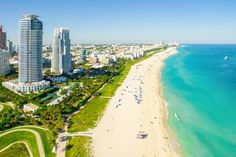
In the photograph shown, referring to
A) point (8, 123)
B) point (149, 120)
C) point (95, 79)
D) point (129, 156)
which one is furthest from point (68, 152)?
point (95, 79)

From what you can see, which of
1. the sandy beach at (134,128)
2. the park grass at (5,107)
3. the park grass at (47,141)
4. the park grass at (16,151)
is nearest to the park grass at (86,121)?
the sandy beach at (134,128)

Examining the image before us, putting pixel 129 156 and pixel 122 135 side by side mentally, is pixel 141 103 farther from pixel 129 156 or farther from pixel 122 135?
pixel 129 156

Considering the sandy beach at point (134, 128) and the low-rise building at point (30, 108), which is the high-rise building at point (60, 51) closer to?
the sandy beach at point (134, 128)

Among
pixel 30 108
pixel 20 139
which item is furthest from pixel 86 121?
pixel 30 108

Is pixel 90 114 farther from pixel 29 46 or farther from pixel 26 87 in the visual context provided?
pixel 29 46

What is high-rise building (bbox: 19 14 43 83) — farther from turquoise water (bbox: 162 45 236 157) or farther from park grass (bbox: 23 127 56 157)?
turquoise water (bbox: 162 45 236 157)

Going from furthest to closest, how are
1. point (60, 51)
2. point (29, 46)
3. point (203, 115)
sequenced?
point (60, 51) → point (29, 46) → point (203, 115)

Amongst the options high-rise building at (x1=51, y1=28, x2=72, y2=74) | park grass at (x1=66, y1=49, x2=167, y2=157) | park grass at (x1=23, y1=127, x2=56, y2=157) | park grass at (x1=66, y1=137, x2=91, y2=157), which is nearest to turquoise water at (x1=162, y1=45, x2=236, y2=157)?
park grass at (x1=66, y1=137, x2=91, y2=157)
